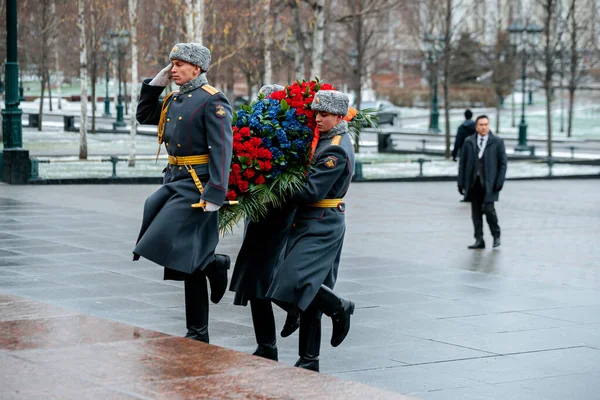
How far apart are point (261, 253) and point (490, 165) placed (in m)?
7.97

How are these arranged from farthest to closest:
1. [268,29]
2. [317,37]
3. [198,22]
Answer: [268,29]
[317,37]
[198,22]

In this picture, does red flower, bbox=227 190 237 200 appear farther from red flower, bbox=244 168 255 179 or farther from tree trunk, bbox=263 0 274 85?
tree trunk, bbox=263 0 274 85

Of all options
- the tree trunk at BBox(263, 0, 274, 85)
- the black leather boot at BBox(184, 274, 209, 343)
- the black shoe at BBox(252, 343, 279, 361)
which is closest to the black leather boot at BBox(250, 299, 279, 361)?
the black shoe at BBox(252, 343, 279, 361)

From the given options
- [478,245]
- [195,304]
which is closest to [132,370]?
[195,304]

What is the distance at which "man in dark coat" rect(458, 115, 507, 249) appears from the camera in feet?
48.5

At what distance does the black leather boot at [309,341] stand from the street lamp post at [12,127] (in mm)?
14662

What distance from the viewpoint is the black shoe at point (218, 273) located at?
757 centimetres

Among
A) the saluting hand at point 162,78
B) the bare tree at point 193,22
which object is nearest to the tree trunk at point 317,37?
the bare tree at point 193,22

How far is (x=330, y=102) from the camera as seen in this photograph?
7.05 m

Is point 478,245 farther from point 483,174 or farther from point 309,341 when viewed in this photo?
point 309,341

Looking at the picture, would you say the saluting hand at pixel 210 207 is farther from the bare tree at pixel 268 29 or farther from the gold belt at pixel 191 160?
the bare tree at pixel 268 29

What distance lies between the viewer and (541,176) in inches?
1125

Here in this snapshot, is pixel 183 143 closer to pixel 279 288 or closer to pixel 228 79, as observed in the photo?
pixel 279 288

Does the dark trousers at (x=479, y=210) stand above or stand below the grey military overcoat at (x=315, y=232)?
below
